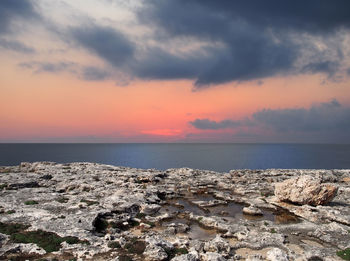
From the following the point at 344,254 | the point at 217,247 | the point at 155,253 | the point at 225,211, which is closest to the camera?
the point at 155,253

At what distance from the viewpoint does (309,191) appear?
3994 cm

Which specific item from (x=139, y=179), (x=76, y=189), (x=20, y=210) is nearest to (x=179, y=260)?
(x=20, y=210)

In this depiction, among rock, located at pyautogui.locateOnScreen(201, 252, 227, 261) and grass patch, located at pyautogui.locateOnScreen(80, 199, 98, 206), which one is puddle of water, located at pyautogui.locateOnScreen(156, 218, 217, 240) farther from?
grass patch, located at pyautogui.locateOnScreen(80, 199, 98, 206)

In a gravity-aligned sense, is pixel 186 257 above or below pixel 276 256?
above

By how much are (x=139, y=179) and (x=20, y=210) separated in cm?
3073

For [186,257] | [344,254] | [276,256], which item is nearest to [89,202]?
[186,257]

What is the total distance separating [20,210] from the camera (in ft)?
106

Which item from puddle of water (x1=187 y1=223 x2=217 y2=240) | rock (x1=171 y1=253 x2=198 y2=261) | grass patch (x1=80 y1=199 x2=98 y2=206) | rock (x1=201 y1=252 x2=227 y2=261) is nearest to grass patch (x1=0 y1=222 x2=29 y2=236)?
grass patch (x1=80 y1=199 x2=98 y2=206)

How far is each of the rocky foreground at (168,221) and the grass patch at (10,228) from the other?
89 mm

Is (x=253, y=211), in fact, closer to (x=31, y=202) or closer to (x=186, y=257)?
(x=186, y=257)

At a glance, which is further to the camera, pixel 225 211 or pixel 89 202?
pixel 225 211

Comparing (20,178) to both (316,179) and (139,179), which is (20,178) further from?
(316,179)

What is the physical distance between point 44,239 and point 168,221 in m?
16.0

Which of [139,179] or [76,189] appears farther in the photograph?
[139,179]
